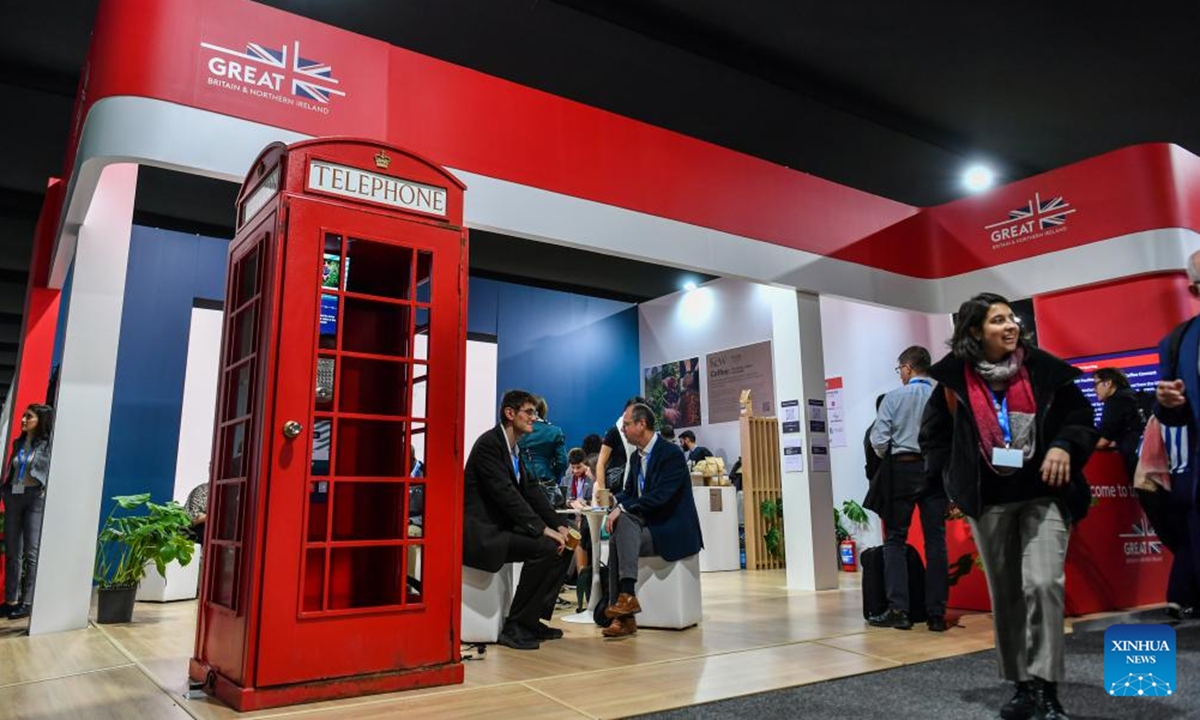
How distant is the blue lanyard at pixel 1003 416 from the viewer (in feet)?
8.81

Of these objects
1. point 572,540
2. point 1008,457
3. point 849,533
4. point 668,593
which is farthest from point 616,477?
point 849,533

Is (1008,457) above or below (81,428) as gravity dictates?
below

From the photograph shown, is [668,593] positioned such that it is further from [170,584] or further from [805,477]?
[170,584]

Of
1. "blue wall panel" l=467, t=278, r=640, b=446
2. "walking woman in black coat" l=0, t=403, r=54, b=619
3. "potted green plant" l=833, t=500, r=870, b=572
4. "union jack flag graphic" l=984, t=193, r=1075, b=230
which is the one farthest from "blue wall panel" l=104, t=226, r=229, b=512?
"union jack flag graphic" l=984, t=193, r=1075, b=230

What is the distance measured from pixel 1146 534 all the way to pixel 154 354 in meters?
10.0

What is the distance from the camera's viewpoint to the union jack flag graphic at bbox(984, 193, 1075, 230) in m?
7.45

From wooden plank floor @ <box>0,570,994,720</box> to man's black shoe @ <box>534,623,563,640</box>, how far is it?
6 centimetres

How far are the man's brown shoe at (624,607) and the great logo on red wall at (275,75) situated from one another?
3.71 meters

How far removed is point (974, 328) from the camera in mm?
2816

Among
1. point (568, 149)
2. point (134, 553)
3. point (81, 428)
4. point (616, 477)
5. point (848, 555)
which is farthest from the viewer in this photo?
point (848, 555)

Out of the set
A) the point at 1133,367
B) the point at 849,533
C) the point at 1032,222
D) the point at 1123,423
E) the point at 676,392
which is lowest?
the point at 849,533

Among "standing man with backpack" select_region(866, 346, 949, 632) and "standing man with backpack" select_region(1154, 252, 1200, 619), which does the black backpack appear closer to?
"standing man with backpack" select_region(1154, 252, 1200, 619)

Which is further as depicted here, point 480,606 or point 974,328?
point 480,606

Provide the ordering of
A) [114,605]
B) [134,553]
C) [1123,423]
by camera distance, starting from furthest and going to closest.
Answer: [134,553] < [114,605] < [1123,423]
